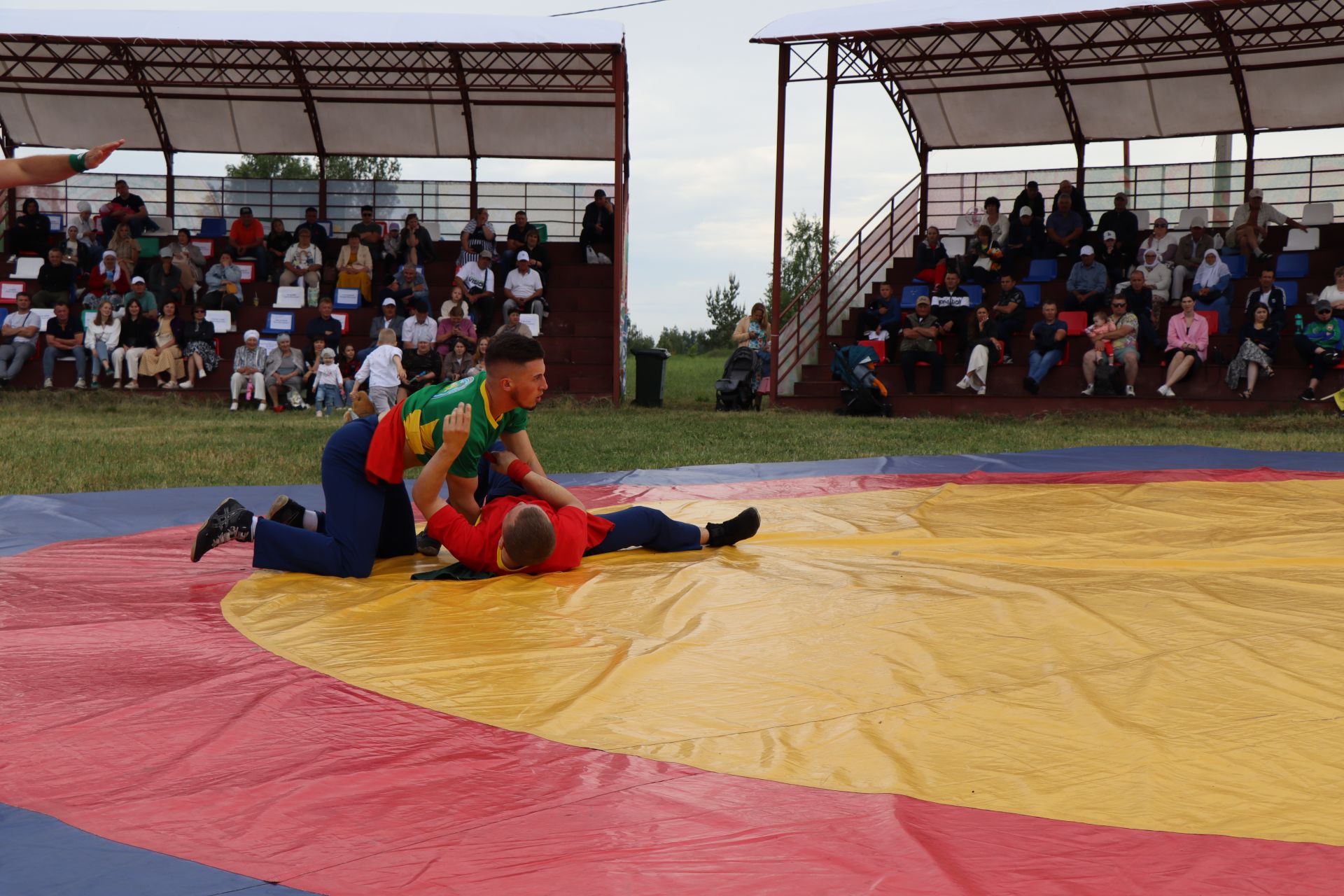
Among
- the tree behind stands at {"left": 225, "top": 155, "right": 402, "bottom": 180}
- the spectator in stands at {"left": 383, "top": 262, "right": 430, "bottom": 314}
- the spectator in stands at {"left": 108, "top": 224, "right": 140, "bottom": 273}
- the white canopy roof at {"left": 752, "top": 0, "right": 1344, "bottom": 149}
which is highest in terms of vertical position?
the tree behind stands at {"left": 225, "top": 155, "right": 402, "bottom": 180}

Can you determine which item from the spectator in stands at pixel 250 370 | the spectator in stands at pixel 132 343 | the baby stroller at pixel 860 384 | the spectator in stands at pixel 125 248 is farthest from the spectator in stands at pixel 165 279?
the baby stroller at pixel 860 384

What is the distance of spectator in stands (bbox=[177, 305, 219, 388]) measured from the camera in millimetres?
14711

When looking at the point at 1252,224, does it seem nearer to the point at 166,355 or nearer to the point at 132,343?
the point at 166,355

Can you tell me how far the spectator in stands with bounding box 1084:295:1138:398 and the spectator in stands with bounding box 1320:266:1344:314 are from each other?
1960 mm

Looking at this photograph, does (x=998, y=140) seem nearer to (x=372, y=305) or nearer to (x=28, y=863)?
(x=372, y=305)

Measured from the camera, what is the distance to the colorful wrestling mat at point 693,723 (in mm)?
1943

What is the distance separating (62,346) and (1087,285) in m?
13.2

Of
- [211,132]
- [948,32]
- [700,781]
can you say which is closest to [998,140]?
[948,32]

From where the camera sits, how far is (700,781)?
7.50 feet

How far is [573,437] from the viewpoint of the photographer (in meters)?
10.6

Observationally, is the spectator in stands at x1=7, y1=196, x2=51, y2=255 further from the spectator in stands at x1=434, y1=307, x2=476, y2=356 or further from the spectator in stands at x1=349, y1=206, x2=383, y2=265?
the spectator in stands at x1=434, y1=307, x2=476, y2=356

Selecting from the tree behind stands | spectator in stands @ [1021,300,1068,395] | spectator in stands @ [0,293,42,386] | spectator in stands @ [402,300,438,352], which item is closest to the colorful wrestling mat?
spectator in stands @ [1021,300,1068,395]

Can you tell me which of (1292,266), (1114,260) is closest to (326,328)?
(1114,260)

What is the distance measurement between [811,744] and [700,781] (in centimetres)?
30
